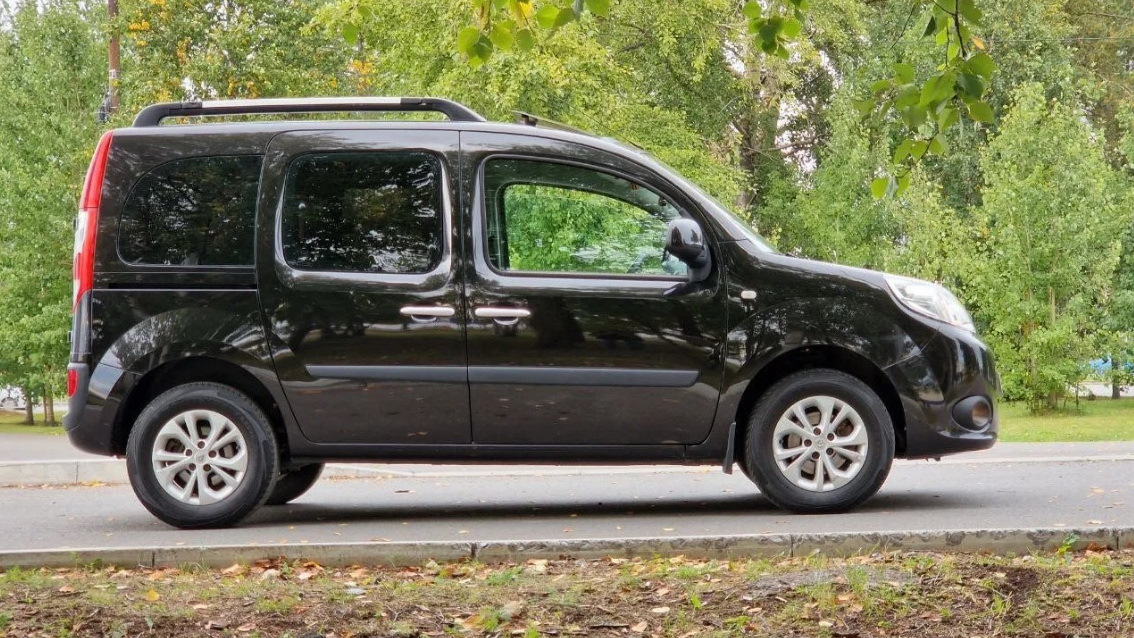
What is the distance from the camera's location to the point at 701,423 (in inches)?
297

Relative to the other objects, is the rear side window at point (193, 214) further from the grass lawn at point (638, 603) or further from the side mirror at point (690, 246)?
the grass lawn at point (638, 603)

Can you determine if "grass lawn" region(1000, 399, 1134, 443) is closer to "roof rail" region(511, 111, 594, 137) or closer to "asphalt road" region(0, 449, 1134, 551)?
"asphalt road" region(0, 449, 1134, 551)

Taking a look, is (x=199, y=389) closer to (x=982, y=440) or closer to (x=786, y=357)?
(x=786, y=357)

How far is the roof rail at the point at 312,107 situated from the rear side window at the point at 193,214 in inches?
13.3

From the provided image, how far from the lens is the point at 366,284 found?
7.61m

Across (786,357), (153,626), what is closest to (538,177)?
(786,357)

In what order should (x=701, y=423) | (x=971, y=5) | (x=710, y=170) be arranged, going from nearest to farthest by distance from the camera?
(x=971, y=5) < (x=701, y=423) < (x=710, y=170)

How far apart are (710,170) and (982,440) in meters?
23.7

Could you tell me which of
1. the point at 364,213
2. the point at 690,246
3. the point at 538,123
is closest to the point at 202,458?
the point at 364,213

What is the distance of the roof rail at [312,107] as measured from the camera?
309 inches

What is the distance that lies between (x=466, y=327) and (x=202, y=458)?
60.8 inches

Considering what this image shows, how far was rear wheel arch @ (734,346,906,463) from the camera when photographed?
765cm

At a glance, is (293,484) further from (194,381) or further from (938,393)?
(938,393)

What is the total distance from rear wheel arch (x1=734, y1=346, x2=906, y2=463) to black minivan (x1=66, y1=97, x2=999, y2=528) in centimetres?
1
